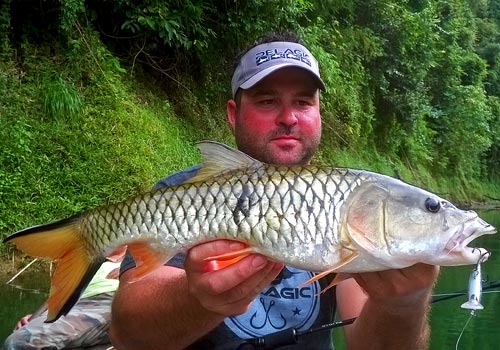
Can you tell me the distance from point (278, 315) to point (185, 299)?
0.70 m

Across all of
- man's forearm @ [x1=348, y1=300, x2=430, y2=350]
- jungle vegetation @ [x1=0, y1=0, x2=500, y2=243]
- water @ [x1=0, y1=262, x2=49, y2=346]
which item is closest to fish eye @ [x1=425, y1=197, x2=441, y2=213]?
man's forearm @ [x1=348, y1=300, x2=430, y2=350]

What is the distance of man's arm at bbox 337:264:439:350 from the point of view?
1849mm

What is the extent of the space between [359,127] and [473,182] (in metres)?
11.9

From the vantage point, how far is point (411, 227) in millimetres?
1744

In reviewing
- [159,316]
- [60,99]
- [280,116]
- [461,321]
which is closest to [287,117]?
[280,116]

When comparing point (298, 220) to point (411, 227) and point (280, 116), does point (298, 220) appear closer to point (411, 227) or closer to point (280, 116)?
point (411, 227)

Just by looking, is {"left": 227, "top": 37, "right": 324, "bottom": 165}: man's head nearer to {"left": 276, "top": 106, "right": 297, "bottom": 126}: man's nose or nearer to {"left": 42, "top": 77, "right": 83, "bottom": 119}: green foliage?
{"left": 276, "top": 106, "right": 297, "bottom": 126}: man's nose

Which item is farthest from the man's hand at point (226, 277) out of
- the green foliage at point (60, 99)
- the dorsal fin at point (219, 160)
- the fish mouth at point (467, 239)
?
the green foliage at point (60, 99)

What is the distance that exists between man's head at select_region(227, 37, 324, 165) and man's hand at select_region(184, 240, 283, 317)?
1113 millimetres

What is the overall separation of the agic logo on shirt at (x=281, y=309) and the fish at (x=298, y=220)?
0.73 meters

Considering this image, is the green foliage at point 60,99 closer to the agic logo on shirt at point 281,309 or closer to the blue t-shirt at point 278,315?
the blue t-shirt at point 278,315

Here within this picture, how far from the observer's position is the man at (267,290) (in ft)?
6.18

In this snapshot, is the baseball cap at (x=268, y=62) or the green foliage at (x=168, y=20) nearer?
the baseball cap at (x=268, y=62)

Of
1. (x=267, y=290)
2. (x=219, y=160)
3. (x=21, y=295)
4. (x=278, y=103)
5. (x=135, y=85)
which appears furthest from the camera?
(x=135, y=85)
